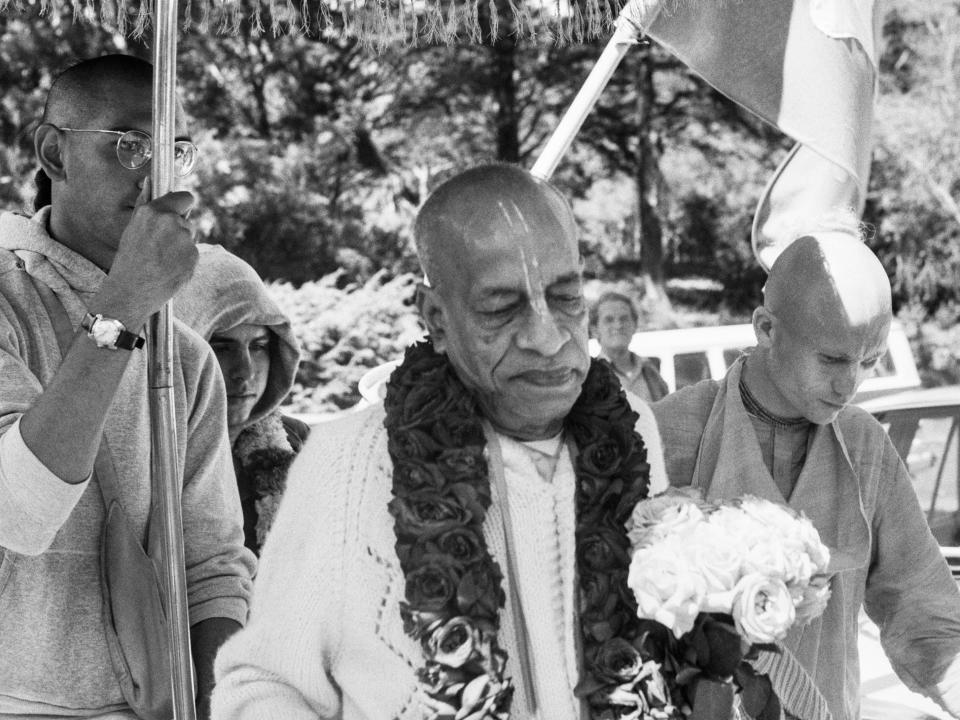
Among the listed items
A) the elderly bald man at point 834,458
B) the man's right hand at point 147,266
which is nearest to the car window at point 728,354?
the elderly bald man at point 834,458

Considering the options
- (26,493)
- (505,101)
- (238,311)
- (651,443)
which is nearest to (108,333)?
(26,493)

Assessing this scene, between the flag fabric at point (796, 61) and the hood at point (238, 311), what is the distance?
138cm

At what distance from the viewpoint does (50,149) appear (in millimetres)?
2783

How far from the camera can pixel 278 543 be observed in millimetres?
2109

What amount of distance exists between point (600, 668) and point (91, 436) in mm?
980

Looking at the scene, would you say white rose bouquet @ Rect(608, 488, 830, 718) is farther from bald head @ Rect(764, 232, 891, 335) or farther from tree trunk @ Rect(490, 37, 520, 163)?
tree trunk @ Rect(490, 37, 520, 163)

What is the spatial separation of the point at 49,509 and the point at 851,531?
1.84 metres

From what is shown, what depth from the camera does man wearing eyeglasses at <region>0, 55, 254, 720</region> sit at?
233 centimetres

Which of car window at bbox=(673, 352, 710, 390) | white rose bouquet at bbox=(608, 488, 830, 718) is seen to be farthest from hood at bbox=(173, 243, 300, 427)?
car window at bbox=(673, 352, 710, 390)

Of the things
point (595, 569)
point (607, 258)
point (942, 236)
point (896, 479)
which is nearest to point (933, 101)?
point (942, 236)

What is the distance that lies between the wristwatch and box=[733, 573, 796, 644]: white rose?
1.14m

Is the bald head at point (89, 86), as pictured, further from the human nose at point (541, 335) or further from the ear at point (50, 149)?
the human nose at point (541, 335)

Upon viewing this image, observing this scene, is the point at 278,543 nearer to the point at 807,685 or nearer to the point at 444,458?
the point at 444,458

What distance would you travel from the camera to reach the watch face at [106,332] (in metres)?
2.35
